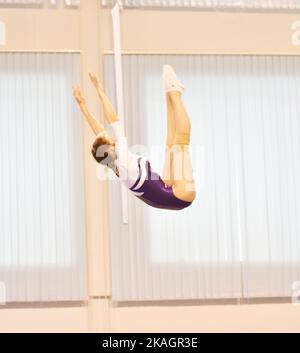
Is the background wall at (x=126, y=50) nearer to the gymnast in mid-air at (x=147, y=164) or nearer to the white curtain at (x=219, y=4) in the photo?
the white curtain at (x=219, y=4)

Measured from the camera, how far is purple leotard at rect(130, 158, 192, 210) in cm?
445

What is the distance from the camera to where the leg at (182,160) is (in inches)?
173

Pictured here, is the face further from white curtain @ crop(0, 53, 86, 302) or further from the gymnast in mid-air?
white curtain @ crop(0, 53, 86, 302)

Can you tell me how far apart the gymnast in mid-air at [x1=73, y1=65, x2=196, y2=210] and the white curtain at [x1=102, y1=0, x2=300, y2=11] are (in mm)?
1791

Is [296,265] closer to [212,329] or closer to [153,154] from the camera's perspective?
[212,329]

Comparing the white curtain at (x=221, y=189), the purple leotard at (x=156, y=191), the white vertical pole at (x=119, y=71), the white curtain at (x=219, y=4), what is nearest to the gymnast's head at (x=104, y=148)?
the purple leotard at (x=156, y=191)

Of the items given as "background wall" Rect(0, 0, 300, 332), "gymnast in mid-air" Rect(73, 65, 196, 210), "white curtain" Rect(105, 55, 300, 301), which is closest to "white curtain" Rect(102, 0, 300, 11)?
"background wall" Rect(0, 0, 300, 332)

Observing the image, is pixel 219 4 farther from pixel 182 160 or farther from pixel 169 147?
pixel 182 160

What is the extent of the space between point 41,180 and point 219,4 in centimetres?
194

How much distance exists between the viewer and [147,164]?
4484 mm

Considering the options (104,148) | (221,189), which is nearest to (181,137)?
(104,148)

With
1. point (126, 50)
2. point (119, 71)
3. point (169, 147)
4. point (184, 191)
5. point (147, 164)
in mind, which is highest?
point (126, 50)

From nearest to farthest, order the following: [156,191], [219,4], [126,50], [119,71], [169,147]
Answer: [156,191] → [169,147] → [119,71] → [126,50] → [219,4]
